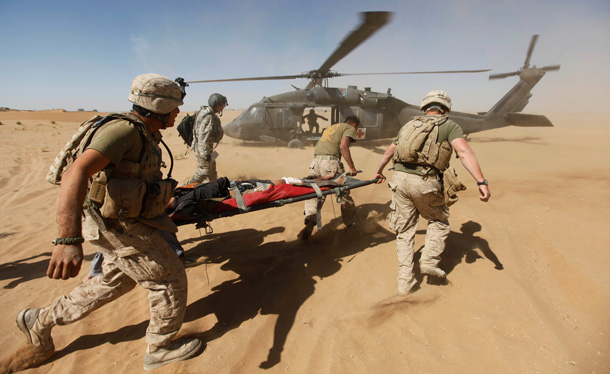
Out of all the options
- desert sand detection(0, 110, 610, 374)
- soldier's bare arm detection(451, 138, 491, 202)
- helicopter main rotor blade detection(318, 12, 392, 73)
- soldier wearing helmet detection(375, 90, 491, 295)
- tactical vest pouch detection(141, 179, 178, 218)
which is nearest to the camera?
tactical vest pouch detection(141, 179, 178, 218)

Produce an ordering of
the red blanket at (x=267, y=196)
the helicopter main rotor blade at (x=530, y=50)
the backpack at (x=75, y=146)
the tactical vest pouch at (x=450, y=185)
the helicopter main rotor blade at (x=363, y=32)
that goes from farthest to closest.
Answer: the helicopter main rotor blade at (x=530, y=50)
the helicopter main rotor blade at (x=363, y=32)
the red blanket at (x=267, y=196)
the tactical vest pouch at (x=450, y=185)
the backpack at (x=75, y=146)

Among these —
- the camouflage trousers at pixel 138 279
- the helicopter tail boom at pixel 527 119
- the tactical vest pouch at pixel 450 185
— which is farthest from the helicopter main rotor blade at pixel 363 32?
the helicopter tail boom at pixel 527 119

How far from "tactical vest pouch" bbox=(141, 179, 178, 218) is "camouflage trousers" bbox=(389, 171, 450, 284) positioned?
215 cm

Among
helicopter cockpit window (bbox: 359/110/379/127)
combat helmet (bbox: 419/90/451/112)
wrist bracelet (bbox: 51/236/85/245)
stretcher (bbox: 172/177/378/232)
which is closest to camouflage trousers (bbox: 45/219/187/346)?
wrist bracelet (bbox: 51/236/85/245)

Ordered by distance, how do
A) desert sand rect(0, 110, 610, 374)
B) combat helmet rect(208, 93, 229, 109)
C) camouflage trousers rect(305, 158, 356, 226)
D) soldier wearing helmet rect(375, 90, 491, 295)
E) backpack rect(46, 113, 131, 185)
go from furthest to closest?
combat helmet rect(208, 93, 229, 109) → camouflage trousers rect(305, 158, 356, 226) → soldier wearing helmet rect(375, 90, 491, 295) → desert sand rect(0, 110, 610, 374) → backpack rect(46, 113, 131, 185)

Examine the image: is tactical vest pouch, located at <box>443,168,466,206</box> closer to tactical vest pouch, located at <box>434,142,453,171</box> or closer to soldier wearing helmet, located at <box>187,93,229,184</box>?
tactical vest pouch, located at <box>434,142,453,171</box>

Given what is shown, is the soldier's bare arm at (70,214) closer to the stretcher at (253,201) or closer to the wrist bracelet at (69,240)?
the wrist bracelet at (69,240)

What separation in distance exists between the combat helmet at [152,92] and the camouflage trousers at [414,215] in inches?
87.2

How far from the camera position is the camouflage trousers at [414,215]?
9.50ft

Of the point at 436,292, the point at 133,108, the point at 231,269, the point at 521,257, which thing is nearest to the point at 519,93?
the point at 521,257

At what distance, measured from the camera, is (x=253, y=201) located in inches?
121

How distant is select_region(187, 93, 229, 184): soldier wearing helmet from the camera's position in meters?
5.29

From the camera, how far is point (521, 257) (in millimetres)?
3402

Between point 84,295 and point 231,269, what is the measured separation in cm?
161
